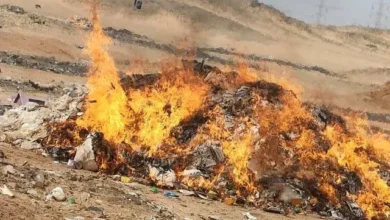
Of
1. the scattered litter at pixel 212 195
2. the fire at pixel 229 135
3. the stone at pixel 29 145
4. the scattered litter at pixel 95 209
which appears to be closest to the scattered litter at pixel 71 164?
the fire at pixel 229 135

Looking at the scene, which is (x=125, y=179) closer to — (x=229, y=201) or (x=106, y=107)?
(x=229, y=201)

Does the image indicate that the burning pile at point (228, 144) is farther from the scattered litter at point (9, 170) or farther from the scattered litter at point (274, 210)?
the scattered litter at point (9, 170)

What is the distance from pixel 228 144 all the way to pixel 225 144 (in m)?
0.07

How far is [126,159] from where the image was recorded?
10.2m

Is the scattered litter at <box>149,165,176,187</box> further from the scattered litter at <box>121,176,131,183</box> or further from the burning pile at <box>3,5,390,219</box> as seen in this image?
the scattered litter at <box>121,176,131,183</box>

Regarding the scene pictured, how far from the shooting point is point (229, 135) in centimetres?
1087

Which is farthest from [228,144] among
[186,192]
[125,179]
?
[125,179]

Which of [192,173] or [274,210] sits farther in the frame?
[192,173]

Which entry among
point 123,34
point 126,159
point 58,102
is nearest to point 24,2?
point 123,34

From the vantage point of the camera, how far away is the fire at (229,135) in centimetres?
1023

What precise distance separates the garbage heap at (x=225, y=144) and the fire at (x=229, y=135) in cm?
2

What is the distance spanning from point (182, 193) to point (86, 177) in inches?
70.8

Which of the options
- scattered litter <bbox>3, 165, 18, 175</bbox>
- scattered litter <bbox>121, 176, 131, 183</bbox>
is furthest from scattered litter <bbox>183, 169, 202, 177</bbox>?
scattered litter <bbox>3, 165, 18, 175</bbox>

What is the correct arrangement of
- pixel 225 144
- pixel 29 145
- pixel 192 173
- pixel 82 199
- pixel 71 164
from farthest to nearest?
pixel 225 144 < pixel 29 145 < pixel 192 173 < pixel 71 164 < pixel 82 199
